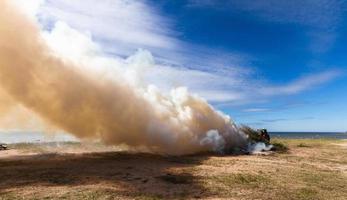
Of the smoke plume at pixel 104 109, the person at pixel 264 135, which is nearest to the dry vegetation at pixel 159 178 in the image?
the smoke plume at pixel 104 109

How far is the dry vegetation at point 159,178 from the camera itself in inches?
780

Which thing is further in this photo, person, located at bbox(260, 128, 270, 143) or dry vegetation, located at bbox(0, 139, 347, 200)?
person, located at bbox(260, 128, 270, 143)

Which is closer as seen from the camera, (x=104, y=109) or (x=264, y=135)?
(x=104, y=109)

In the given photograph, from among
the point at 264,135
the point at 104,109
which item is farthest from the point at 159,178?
the point at 264,135

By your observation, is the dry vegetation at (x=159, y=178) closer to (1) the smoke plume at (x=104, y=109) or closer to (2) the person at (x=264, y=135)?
(1) the smoke plume at (x=104, y=109)

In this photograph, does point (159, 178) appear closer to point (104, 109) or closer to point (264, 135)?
point (104, 109)

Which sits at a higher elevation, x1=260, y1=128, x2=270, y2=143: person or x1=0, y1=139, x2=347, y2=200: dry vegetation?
x1=260, y1=128, x2=270, y2=143: person

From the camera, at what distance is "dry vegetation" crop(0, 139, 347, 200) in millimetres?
19812

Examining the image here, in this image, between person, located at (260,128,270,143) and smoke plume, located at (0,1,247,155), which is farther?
person, located at (260,128,270,143)

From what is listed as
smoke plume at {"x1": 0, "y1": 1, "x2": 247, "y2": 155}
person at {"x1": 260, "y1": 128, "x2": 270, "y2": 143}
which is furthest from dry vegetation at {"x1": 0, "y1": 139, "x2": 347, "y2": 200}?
person at {"x1": 260, "y1": 128, "x2": 270, "y2": 143}

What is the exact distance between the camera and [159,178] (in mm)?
23984

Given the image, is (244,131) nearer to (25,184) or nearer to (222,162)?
(222,162)

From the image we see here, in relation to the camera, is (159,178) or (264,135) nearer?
(159,178)

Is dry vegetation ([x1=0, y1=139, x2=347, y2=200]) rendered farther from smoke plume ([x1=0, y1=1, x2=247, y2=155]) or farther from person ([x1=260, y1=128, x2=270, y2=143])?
person ([x1=260, y1=128, x2=270, y2=143])
